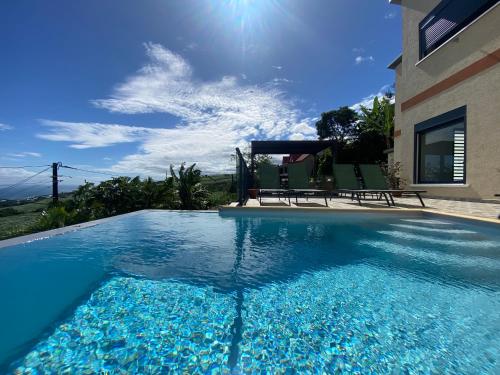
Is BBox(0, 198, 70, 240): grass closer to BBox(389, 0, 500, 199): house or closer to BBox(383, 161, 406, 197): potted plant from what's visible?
BBox(389, 0, 500, 199): house

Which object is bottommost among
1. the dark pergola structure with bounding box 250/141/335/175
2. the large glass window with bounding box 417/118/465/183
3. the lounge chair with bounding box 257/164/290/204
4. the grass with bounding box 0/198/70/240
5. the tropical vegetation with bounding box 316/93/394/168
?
the grass with bounding box 0/198/70/240

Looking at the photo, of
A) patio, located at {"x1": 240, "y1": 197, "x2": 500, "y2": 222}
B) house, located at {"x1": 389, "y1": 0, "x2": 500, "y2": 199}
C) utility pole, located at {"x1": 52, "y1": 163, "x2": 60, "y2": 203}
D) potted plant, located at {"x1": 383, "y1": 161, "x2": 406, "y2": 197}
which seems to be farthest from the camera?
potted plant, located at {"x1": 383, "y1": 161, "x2": 406, "y2": 197}

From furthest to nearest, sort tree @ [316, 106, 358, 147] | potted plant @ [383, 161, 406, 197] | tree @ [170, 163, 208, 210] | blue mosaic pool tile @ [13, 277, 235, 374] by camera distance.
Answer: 1. tree @ [316, 106, 358, 147]
2. potted plant @ [383, 161, 406, 197]
3. tree @ [170, 163, 208, 210]
4. blue mosaic pool tile @ [13, 277, 235, 374]

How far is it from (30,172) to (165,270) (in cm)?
1204

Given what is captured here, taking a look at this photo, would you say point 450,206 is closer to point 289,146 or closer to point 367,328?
point 367,328

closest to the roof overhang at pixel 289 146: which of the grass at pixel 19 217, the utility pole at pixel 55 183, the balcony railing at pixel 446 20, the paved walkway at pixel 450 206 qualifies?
the balcony railing at pixel 446 20

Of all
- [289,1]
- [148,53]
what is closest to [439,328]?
[289,1]

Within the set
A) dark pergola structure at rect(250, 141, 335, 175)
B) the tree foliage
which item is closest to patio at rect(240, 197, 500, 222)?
the tree foliage

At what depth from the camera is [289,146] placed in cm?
1384

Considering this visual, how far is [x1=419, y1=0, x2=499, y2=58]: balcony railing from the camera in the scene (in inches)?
300

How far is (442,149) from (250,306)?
417 inches

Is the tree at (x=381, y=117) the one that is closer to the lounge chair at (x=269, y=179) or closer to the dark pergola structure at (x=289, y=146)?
the dark pergola structure at (x=289, y=146)

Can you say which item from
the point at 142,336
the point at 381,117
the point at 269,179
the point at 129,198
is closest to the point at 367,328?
the point at 142,336

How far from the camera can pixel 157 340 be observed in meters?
1.61
